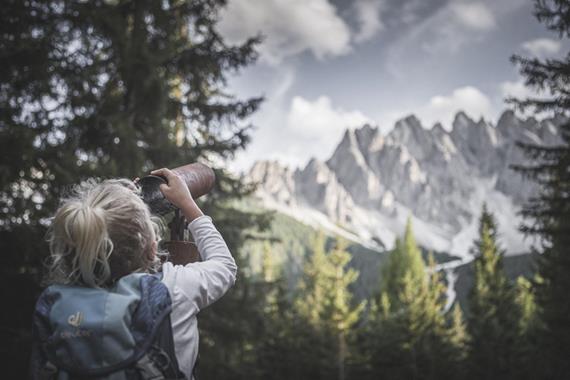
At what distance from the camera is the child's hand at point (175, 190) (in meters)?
1.56

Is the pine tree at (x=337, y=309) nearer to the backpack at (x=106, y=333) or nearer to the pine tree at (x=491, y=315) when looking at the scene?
the pine tree at (x=491, y=315)

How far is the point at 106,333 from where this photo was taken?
126cm

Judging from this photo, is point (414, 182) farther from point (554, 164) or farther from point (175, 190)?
point (175, 190)

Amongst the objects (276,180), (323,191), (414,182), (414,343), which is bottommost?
(414,343)

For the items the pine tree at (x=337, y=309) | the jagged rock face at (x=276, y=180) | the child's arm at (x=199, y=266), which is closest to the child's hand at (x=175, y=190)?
the child's arm at (x=199, y=266)

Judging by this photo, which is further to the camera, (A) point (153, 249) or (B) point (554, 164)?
(B) point (554, 164)

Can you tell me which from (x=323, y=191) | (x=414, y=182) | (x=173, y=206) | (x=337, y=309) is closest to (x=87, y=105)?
(x=173, y=206)

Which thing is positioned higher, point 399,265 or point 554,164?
point 554,164

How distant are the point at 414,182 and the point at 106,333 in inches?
7023

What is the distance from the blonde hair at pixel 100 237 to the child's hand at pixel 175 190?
4.4 inches

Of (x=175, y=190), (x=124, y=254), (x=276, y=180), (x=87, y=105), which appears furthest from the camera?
(x=276, y=180)

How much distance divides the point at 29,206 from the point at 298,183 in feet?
539

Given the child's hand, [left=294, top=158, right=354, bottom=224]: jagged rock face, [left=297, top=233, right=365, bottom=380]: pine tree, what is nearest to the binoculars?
the child's hand

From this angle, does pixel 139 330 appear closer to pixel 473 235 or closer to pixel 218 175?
pixel 218 175
